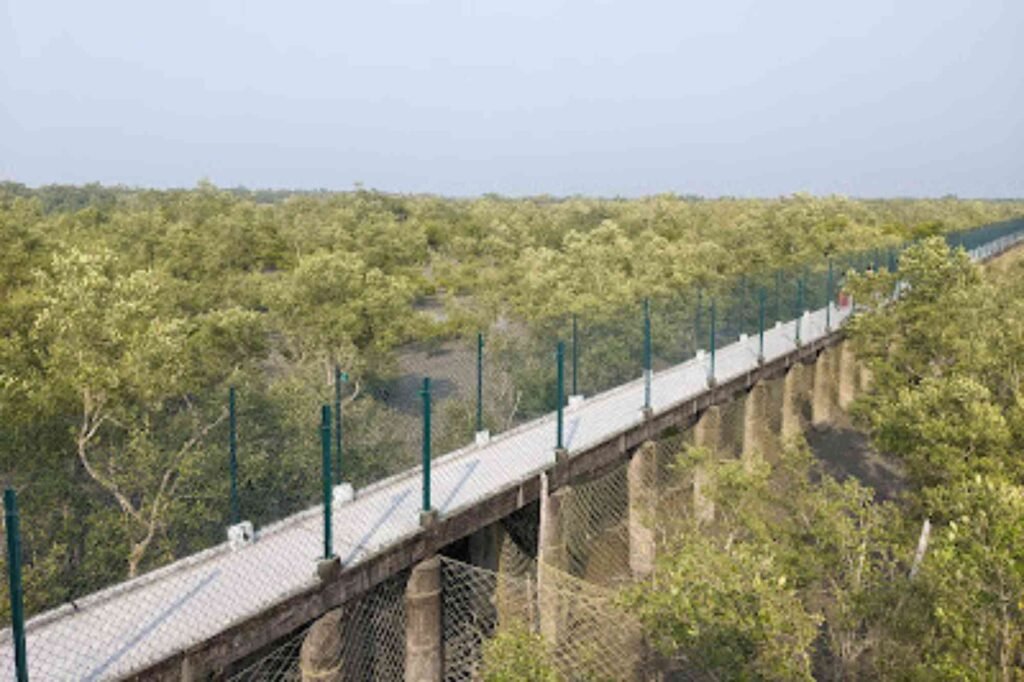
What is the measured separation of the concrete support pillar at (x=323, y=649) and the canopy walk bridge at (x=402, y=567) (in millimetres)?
19

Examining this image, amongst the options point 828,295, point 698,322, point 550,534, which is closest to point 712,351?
point 698,322

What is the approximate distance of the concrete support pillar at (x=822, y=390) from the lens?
27591 millimetres

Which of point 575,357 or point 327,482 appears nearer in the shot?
point 327,482

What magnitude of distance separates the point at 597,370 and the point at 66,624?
12.7 meters

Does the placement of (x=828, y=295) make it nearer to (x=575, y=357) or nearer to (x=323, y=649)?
(x=575, y=357)

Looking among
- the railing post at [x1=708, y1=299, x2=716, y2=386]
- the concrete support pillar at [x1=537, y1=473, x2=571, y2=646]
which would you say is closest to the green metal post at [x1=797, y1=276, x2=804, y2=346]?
the railing post at [x1=708, y1=299, x2=716, y2=386]

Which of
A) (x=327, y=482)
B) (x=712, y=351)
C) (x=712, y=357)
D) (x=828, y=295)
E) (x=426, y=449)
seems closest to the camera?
(x=327, y=482)

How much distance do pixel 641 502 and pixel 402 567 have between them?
7.28 meters

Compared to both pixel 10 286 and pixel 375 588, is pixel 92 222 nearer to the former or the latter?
pixel 10 286

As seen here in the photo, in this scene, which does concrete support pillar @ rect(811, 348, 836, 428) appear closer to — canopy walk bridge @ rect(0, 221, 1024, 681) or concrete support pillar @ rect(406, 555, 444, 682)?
canopy walk bridge @ rect(0, 221, 1024, 681)

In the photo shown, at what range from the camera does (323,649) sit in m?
9.79

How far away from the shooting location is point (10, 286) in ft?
72.6

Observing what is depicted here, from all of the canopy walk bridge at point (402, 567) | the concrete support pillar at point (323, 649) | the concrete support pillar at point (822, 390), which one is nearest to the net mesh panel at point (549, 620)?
the canopy walk bridge at point (402, 567)

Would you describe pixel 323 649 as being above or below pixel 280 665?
above
